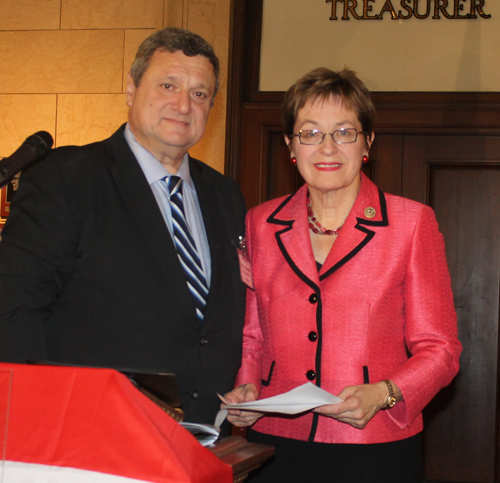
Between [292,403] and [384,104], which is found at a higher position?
[384,104]

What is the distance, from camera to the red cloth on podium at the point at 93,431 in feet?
3.05

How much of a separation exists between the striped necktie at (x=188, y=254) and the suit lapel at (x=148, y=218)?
3.5 inches

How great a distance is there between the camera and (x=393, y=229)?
1953 mm

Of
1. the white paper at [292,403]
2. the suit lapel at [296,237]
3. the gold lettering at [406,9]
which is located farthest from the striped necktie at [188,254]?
the gold lettering at [406,9]

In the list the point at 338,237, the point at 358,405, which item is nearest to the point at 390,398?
the point at 358,405

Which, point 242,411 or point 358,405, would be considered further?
point 242,411

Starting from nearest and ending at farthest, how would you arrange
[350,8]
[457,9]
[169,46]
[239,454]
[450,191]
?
[239,454] → [169,46] → [457,9] → [350,8] → [450,191]

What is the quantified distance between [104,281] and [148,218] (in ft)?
0.80

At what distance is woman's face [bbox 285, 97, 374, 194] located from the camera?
2010mm

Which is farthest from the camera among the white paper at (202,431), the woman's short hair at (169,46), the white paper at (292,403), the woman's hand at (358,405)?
the woman's short hair at (169,46)

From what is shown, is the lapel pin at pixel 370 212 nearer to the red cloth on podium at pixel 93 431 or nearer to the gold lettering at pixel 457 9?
Answer: the red cloth on podium at pixel 93 431

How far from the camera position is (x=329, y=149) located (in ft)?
6.55

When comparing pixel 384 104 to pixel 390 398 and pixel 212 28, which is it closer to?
pixel 212 28

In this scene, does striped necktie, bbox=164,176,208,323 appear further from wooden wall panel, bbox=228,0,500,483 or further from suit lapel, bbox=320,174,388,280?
wooden wall panel, bbox=228,0,500,483
